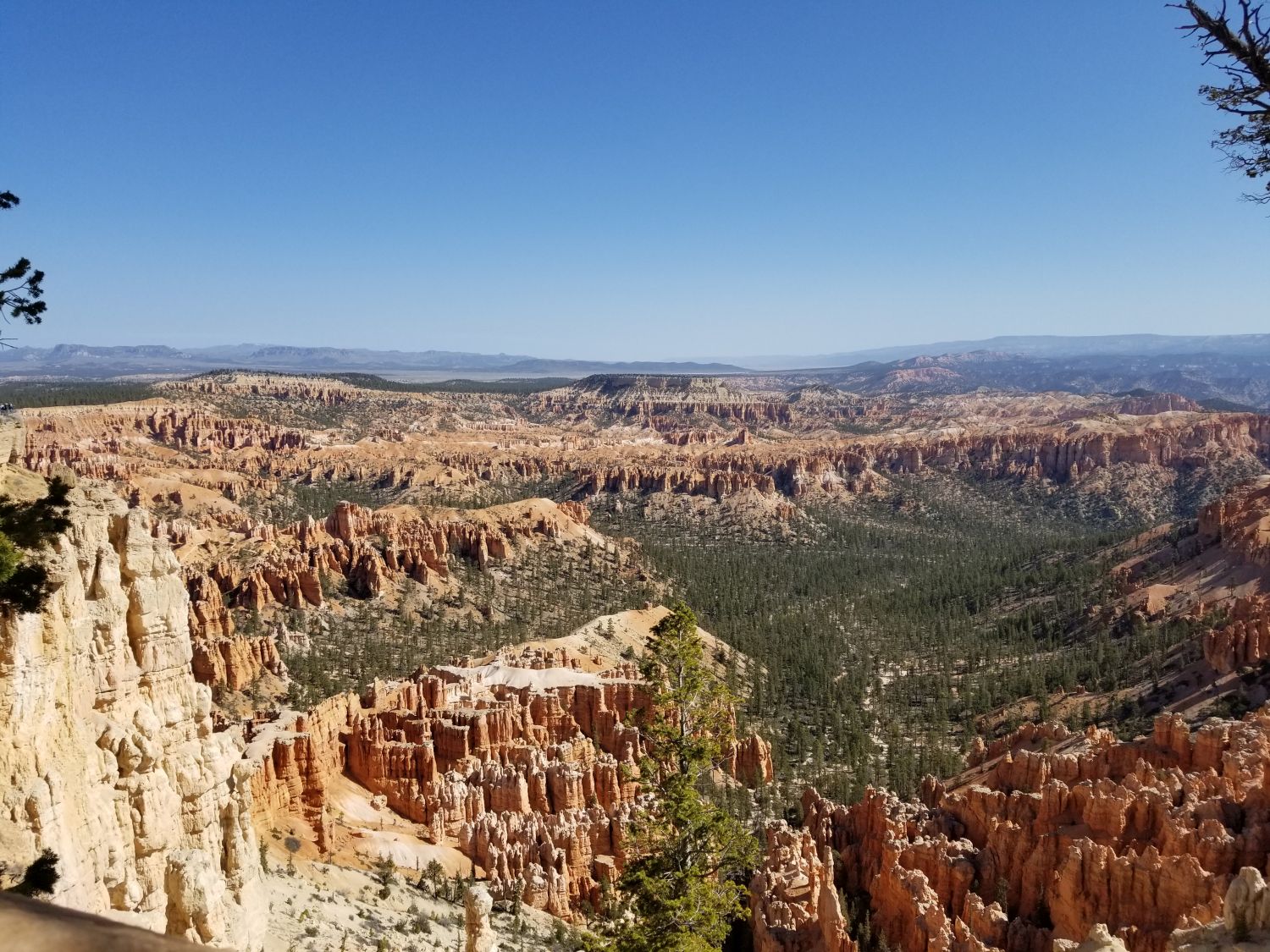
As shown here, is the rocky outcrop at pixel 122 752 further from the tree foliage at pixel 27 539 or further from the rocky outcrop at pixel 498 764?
the rocky outcrop at pixel 498 764

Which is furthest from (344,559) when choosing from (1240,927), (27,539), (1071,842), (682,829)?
(1240,927)

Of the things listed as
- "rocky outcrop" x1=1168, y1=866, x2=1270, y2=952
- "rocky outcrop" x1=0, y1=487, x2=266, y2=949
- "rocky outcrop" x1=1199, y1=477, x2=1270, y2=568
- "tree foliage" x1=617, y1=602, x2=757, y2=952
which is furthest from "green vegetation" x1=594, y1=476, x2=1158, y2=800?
"rocky outcrop" x1=0, y1=487, x2=266, y2=949

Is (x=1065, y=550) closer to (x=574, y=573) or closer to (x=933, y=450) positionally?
(x=574, y=573)

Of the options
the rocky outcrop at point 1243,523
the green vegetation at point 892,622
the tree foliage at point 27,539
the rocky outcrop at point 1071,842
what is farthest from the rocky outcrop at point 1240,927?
the rocky outcrop at point 1243,523

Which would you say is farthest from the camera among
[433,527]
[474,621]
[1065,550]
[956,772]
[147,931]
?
[1065,550]

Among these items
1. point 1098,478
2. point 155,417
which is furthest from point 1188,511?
point 155,417

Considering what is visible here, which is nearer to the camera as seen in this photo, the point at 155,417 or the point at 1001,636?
the point at 1001,636

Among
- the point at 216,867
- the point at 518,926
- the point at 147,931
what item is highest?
the point at 147,931
